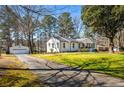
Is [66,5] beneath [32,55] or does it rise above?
above

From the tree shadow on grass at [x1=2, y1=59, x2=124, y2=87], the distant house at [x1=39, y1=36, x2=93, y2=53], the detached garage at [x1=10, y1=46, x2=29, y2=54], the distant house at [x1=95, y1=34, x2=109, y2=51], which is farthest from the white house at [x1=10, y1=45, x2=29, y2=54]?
the distant house at [x1=95, y1=34, x2=109, y2=51]

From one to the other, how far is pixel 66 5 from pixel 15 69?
1.40 metres

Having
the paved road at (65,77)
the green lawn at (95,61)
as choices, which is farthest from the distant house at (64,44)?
the paved road at (65,77)

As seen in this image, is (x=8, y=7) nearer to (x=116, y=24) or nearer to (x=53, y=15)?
(x=53, y=15)

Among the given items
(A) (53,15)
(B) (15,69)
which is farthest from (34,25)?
(B) (15,69)

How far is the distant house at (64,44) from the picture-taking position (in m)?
6.21

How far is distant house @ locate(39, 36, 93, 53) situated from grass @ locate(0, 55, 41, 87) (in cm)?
56

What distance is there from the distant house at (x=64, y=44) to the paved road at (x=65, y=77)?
29cm

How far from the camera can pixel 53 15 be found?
235 inches

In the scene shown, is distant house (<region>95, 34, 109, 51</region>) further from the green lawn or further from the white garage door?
the white garage door

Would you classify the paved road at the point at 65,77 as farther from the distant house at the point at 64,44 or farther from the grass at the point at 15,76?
the distant house at the point at 64,44

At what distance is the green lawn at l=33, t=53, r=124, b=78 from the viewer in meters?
6.01

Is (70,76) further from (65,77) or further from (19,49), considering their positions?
(19,49)

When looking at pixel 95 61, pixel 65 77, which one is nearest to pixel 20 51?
pixel 65 77
